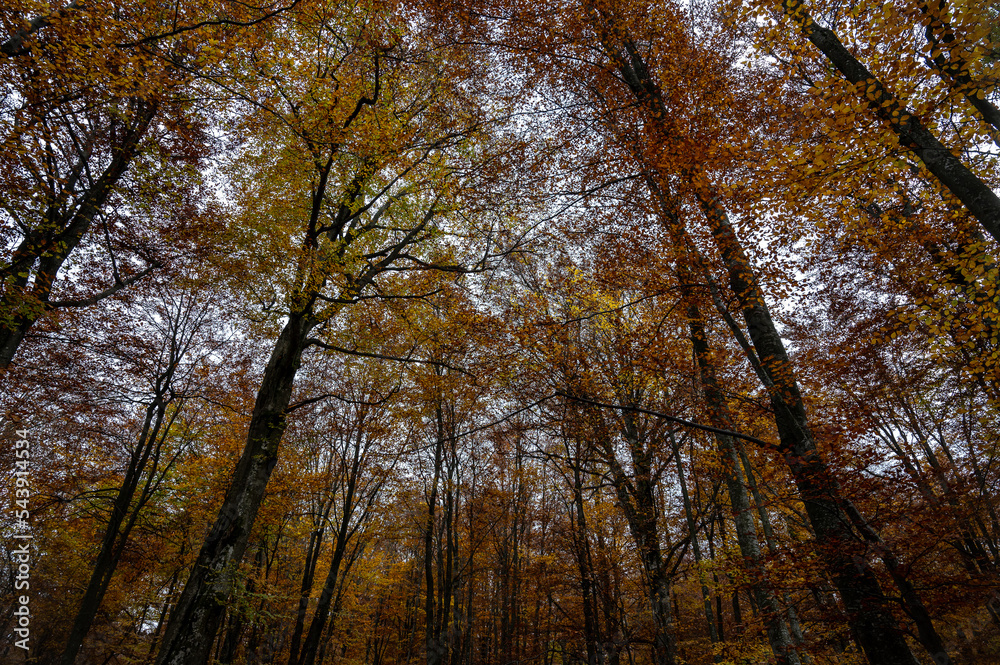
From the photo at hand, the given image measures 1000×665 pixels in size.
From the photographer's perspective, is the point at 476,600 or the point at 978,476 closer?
the point at 978,476

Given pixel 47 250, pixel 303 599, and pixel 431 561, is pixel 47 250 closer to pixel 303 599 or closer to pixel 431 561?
pixel 303 599

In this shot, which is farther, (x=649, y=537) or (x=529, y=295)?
(x=529, y=295)

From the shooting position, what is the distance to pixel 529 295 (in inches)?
427

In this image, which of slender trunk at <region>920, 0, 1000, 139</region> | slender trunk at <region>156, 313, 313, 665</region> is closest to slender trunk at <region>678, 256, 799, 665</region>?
slender trunk at <region>920, 0, 1000, 139</region>

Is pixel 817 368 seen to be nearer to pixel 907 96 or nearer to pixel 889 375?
pixel 889 375

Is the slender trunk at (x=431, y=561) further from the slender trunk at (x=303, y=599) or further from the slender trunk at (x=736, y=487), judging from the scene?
the slender trunk at (x=736, y=487)

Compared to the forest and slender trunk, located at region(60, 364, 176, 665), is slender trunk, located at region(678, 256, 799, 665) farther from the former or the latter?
slender trunk, located at region(60, 364, 176, 665)

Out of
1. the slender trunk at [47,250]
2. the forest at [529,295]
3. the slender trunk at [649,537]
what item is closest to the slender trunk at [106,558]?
the forest at [529,295]

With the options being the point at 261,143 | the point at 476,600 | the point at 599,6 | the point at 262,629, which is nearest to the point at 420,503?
the point at 262,629

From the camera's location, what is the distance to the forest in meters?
4.79

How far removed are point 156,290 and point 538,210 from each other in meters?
9.47

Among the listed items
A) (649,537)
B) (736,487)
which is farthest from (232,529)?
(736,487)

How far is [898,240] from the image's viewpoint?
8289 mm

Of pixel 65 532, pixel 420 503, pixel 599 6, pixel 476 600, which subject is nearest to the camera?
pixel 599 6
